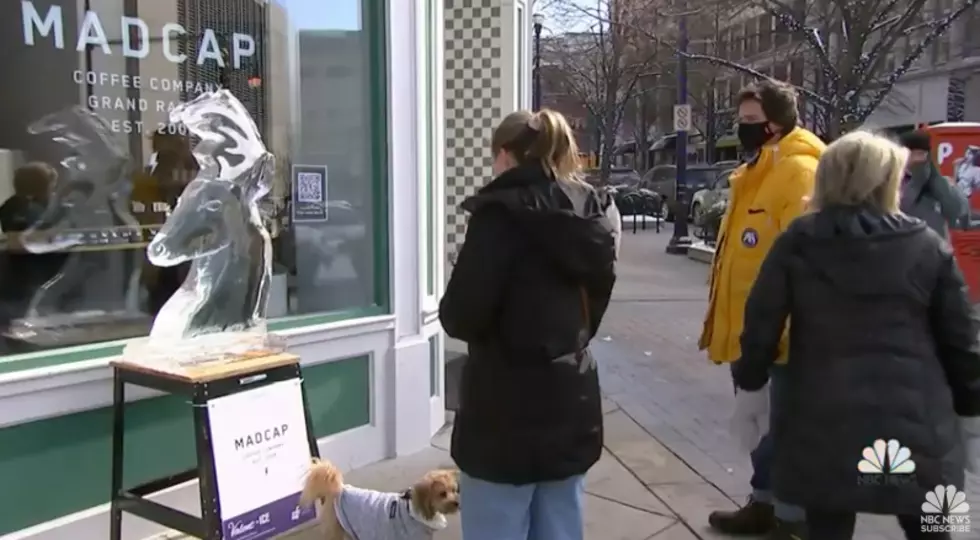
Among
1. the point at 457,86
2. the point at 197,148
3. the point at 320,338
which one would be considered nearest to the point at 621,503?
the point at 320,338

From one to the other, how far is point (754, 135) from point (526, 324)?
1.83 meters

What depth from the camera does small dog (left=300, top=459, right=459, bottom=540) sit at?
313 centimetres

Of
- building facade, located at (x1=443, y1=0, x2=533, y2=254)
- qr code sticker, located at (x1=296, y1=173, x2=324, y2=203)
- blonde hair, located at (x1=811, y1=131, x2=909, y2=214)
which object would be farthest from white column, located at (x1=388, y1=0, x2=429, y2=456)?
blonde hair, located at (x1=811, y1=131, x2=909, y2=214)

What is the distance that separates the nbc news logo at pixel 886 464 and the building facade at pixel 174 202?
265 cm

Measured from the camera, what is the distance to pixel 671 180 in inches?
1161

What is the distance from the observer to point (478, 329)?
8.58 ft

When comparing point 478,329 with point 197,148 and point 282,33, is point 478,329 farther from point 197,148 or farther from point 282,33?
point 282,33

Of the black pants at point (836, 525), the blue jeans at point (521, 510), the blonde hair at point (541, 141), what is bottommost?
the black pants at point (836, 525)

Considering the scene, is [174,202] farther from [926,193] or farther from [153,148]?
[926,193]

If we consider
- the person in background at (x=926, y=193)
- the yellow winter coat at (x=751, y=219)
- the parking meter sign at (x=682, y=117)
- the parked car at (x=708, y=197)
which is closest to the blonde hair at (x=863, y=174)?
the yellow winter coat at (x=751, y=219)

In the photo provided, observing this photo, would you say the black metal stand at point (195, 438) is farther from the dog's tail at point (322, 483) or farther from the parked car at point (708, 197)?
the parked car at point (708, 197)

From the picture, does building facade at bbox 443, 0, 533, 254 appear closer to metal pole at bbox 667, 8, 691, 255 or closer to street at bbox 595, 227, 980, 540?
street at bbox 595, 227, 980, 540

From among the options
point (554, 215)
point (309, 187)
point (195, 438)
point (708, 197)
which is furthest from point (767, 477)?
point (708, 197)

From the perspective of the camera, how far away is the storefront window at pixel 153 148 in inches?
151
